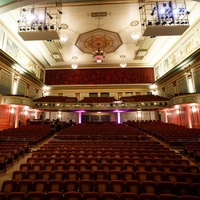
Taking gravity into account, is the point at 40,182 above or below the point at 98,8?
below

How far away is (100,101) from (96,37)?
19.5 feet

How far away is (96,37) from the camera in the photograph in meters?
11.4

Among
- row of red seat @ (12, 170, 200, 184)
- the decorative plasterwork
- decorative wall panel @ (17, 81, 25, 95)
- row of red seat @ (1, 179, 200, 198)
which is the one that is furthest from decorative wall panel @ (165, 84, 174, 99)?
decorative wall panel @ (17, 81, 25, 95)

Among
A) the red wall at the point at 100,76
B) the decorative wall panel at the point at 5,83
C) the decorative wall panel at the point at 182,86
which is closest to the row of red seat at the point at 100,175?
the decorative wall panel at the point at 5,83

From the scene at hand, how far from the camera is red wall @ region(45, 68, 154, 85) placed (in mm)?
16759

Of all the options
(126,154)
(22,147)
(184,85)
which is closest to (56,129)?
(22,147)

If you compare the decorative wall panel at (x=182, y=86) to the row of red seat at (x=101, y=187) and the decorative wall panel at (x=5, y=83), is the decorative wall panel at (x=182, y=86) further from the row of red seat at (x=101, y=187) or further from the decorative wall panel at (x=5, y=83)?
the decorative wall panel at (x=5, y=83)

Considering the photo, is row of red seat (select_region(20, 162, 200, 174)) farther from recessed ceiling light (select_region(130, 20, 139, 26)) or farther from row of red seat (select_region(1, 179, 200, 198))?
recessed ceiling light (select_region(130, 20, 139, 26))

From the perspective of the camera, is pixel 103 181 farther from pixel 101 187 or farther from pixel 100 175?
pixel 100 175

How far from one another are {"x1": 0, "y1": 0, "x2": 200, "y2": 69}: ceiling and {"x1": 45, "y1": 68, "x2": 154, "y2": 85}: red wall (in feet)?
2.32

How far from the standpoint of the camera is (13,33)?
398 inches

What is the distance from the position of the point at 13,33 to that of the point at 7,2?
716 centimetres

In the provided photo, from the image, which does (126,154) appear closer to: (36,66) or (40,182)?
(40,182)

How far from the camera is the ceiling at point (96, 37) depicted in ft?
26.7
